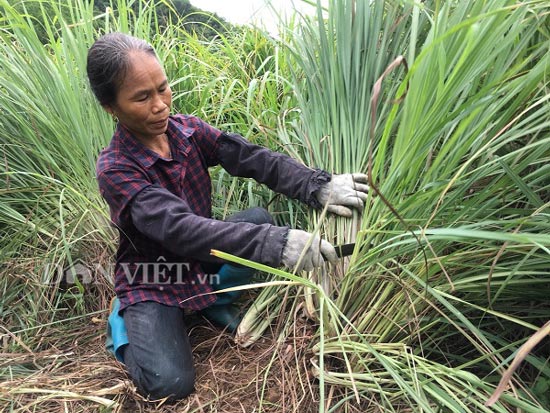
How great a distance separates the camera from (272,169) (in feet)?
4.60

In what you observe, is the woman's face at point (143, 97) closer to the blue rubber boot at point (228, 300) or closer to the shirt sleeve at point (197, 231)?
the shirt sleeve at point (197, 231)

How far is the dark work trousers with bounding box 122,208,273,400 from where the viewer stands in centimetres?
117

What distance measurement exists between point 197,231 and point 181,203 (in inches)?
4.1

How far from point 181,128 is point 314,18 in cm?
62

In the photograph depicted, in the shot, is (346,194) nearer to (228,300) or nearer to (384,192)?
(384,192)

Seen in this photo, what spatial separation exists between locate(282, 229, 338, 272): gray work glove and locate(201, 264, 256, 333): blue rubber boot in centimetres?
38

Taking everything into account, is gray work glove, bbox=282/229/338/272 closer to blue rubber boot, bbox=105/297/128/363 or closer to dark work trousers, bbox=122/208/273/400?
dark work trousers, bbox=122/208/273/400

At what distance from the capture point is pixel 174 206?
1.14 metres

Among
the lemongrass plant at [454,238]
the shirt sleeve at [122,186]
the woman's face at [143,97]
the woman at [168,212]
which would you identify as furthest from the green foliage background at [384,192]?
the woman's face at [143,97]

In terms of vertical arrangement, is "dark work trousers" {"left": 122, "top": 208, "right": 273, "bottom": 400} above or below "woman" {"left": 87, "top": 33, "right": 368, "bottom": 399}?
below

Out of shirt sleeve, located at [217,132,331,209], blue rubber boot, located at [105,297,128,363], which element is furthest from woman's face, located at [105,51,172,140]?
blue rubber boot, located at [105,297,128,363]

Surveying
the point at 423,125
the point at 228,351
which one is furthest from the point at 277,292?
the point at 423,125

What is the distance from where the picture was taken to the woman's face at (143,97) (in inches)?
45.0

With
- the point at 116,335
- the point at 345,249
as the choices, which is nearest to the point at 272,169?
Answer: the point at 345,249
